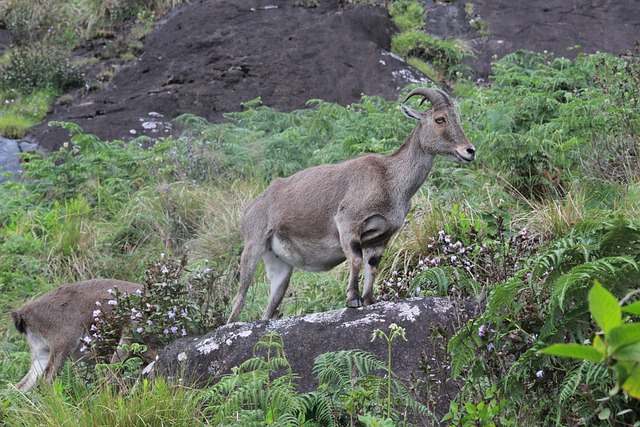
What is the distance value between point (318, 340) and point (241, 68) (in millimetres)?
13039

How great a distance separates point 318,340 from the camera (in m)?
5.94

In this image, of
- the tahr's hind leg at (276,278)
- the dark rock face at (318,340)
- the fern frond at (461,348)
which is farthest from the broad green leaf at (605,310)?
the tahr's hind leg at (276,278)

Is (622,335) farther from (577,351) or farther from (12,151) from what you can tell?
(12,151)

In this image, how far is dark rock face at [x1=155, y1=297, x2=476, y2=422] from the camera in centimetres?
570

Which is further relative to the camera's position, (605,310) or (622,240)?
(622,240)

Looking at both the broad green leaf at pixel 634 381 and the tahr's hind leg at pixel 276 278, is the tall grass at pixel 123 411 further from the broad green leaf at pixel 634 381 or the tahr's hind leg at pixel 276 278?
the broad green leaf at pixel 634 381

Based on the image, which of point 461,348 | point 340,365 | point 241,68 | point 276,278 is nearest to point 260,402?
point 340,365

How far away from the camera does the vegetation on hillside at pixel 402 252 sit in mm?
4270

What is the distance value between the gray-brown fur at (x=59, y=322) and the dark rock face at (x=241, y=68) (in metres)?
8.33

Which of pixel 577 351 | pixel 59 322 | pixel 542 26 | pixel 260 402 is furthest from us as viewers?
pixel 542 26

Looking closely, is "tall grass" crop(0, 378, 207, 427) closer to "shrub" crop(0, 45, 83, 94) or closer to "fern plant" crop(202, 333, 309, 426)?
"fern plant" crop(202, 333, 309, 426)

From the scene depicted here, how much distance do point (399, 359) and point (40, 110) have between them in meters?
14.9

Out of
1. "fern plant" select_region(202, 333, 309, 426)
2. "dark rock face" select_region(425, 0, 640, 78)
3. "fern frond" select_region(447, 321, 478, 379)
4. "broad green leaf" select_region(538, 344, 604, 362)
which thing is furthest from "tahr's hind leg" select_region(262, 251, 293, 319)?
"dark rock face" select_region(425, 0, 640, 78)

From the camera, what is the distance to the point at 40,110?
725 inches
